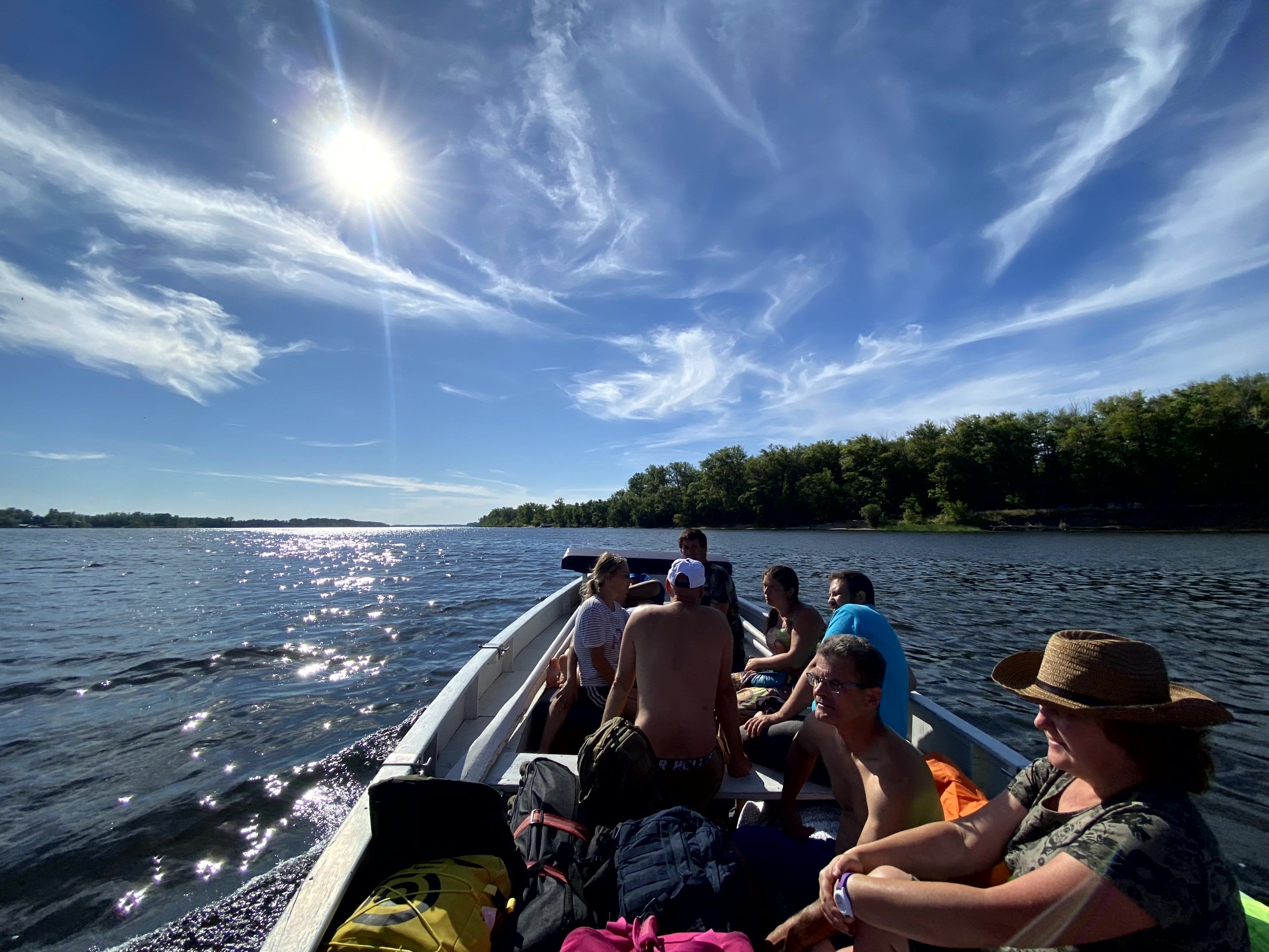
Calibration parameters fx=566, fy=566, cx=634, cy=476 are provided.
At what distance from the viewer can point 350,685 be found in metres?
7.38

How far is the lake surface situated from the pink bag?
2.59 meters

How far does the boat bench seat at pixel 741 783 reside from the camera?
2.82 meters

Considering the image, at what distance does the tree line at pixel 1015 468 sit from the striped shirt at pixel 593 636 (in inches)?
2326

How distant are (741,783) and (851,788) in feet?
2.96

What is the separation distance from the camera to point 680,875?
1853 mm

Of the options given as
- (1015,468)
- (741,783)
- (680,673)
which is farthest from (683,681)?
(1015,468)

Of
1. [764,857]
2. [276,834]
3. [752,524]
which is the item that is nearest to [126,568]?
[276,834]

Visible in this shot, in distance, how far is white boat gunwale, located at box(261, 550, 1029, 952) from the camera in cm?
190

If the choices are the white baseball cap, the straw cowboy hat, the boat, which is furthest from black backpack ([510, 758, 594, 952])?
the straw cowboy hat

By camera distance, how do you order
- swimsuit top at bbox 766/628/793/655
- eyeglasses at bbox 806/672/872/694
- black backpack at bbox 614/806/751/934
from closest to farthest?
black backpack at bbox 614/806/751/934 → eyeglasses at bbox 806/672/872/694 → swimsuit top at bbox 766/628/793/655

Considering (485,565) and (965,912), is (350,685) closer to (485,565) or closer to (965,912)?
(965,912)

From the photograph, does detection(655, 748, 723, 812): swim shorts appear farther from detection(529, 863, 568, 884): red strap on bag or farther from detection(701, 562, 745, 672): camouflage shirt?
detection(701, 562, 745, 672): camouflage shirt

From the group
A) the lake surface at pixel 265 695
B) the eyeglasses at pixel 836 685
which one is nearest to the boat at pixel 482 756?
the eyeglasses at pixel 836 685

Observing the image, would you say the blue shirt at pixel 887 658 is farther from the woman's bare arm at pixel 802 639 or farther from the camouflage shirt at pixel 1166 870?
the camouflage shirt at pixel 1166 870
